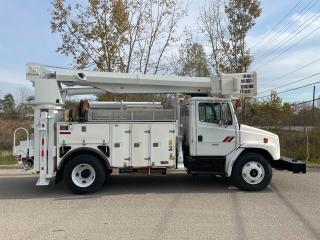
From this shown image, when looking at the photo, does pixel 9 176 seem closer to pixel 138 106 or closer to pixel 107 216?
pixel 138 106

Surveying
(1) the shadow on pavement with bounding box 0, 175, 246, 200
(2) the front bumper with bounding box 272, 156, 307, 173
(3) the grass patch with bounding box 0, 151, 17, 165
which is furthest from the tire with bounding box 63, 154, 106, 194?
(3) the grass patch with bounding box 0, 151, 17, 165

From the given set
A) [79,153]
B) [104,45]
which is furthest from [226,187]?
[104,45]

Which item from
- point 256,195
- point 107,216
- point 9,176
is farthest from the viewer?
point 9,176

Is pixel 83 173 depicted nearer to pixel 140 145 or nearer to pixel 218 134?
pixel 140 145

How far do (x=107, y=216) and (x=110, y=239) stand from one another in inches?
59.7

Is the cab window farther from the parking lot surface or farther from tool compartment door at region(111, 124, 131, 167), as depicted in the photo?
tool compartment door at region(111, 124, 131, 167)

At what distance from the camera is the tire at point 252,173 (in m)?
10.5

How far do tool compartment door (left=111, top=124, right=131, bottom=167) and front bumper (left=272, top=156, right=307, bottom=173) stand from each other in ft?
12.1

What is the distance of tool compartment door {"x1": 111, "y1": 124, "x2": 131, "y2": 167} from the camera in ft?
33.8

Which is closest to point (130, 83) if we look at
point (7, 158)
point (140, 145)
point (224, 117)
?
point (140, 145)

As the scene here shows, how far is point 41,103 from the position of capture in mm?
10281

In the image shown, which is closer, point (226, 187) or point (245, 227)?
point (245, 227)

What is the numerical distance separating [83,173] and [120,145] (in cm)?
108

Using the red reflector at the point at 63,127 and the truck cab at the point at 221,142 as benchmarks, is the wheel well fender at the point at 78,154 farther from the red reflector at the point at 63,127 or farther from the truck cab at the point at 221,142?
the truck cab at the point at 221,142
